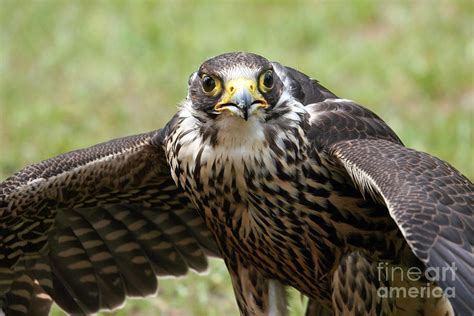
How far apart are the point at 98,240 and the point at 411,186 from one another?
2.62 metres

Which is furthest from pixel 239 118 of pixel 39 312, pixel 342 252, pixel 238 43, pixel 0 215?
pixel 238 43

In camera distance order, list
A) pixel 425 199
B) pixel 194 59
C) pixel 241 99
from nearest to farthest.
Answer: pixel 425 199 < pixel 241 99 < pixel 194 59

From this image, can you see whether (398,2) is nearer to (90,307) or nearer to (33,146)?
(33,146)

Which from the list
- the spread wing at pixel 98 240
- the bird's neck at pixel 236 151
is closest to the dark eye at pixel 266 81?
the bird's neck at pixel 236 151

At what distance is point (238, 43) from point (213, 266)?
359 cm

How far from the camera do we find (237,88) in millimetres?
6457

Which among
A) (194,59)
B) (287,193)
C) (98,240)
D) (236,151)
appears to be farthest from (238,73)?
(194,59)

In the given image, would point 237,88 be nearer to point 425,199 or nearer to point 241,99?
point 241,99

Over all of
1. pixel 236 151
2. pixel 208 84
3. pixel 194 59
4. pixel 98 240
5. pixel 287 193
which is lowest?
pixel 98 240

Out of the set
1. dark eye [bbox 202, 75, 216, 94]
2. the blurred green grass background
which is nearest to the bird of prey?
dark eye [bbox 202, 75, 216, 94]

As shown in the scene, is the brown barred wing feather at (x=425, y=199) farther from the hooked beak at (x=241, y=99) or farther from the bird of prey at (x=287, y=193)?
the hooked beak at (x=241, y=99)

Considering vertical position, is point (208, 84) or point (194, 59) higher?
point (208, 84)

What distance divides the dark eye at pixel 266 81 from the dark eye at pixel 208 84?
0.75 feet

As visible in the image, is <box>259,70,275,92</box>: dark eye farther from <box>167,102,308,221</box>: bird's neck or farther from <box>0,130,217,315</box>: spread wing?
<box>0,130,217,315</box>: spread wing
